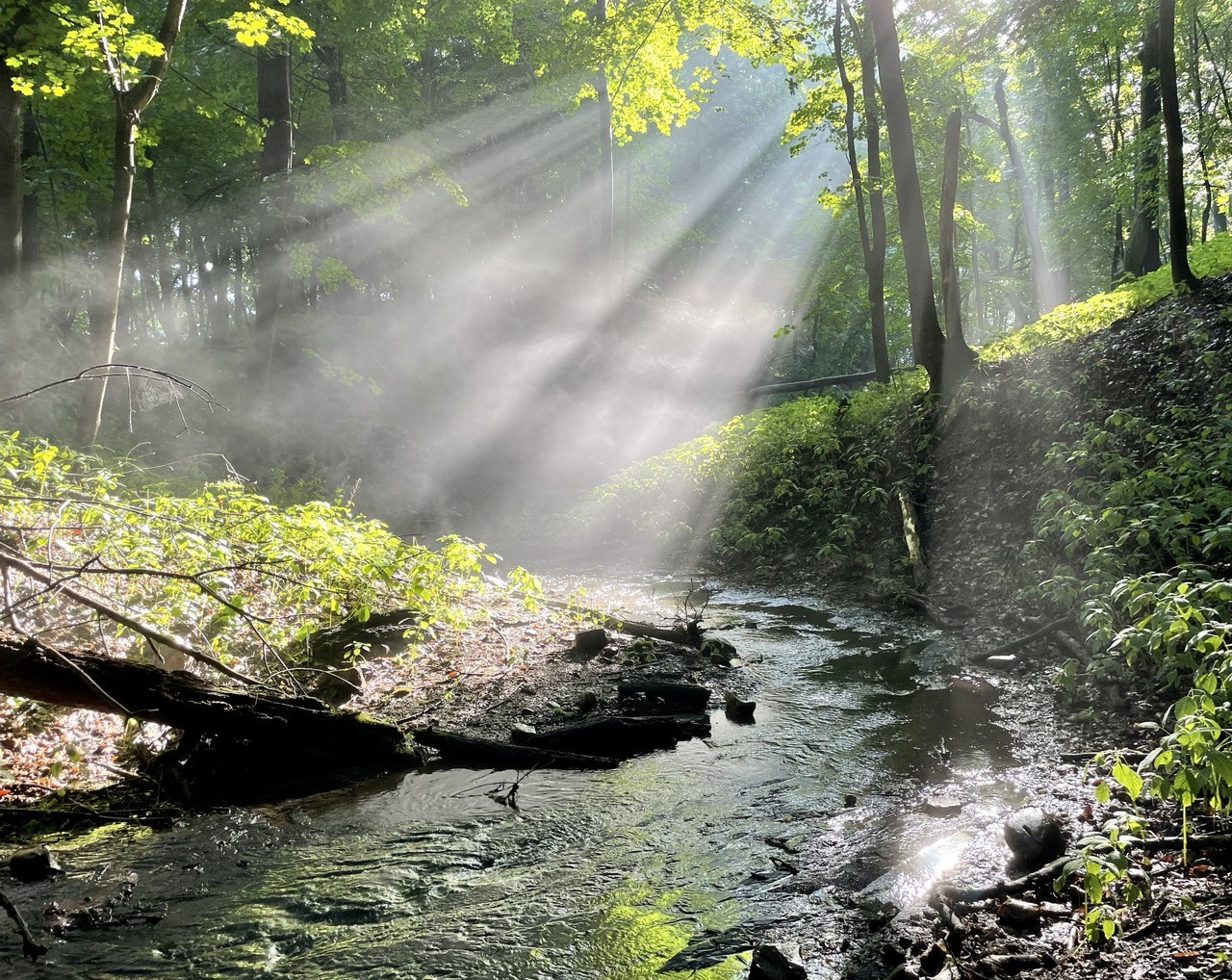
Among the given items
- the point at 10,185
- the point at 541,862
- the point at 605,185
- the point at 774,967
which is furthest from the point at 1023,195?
the point at 774,967

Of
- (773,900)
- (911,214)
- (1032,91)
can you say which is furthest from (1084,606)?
(1032,91)

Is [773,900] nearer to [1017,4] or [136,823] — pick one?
[136,823]

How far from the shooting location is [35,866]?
394 centimetres

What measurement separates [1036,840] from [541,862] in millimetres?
2511

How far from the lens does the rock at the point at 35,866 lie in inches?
154

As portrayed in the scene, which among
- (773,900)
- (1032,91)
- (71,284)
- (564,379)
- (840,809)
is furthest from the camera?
(1032,91)

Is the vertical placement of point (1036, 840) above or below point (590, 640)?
below

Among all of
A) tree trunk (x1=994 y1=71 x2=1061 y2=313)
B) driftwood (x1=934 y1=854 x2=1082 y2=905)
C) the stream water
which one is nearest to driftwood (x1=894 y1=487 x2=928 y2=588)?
the stream water

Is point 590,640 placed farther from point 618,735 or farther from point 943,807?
point 943,807

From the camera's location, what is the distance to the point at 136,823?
458 cm

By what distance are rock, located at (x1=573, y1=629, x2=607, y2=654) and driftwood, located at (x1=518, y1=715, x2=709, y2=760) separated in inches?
77.3

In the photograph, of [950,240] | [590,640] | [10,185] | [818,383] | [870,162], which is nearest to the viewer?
[590,640]

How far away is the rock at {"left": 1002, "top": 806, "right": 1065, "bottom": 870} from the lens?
137 inches

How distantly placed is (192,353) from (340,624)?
15345mm
